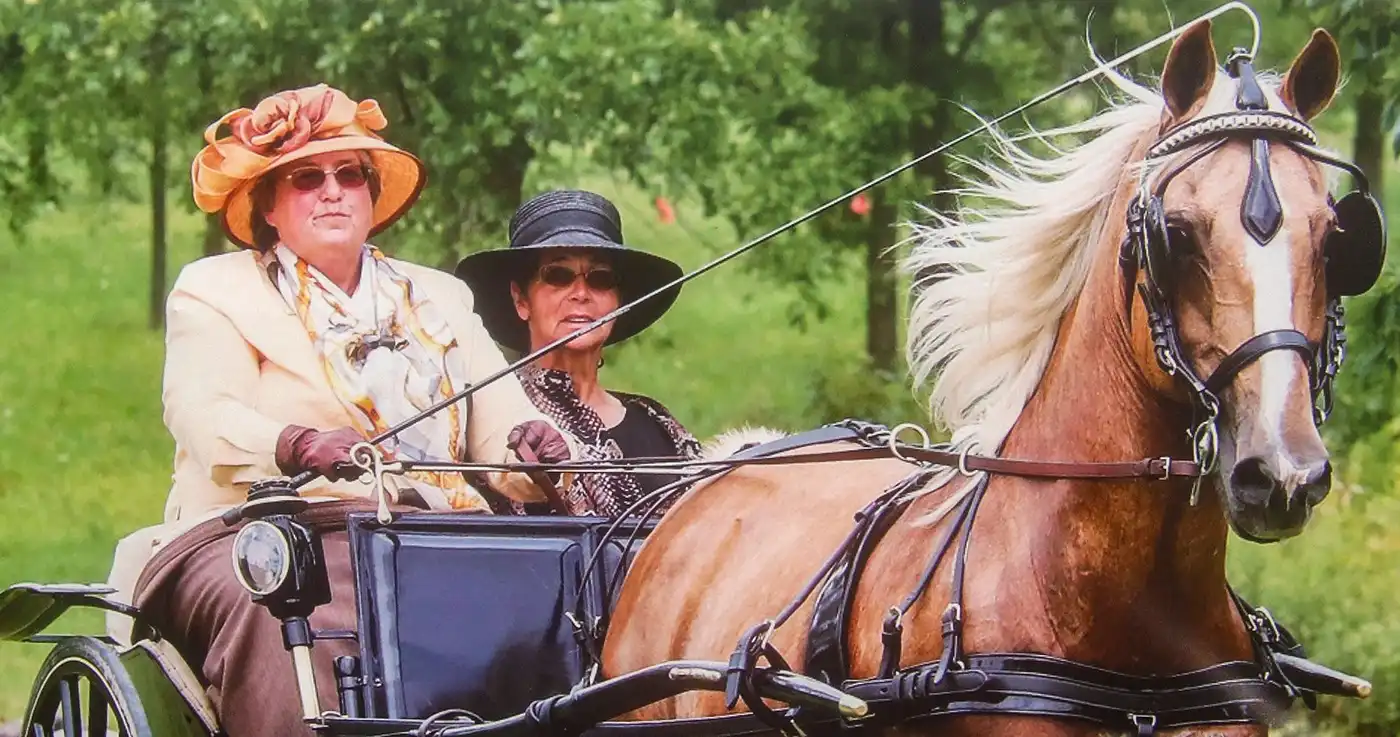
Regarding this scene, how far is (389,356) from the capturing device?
4262 millimetres

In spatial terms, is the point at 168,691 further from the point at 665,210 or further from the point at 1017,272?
the point at 665,210

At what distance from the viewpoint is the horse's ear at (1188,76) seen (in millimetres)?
2727

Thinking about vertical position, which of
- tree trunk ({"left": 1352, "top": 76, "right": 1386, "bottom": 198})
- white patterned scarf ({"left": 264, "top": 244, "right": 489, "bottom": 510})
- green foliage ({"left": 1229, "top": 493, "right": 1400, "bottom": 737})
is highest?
tree trunk ({"left": 1352, "top": 76, "right": 1386, "bottom": 198})

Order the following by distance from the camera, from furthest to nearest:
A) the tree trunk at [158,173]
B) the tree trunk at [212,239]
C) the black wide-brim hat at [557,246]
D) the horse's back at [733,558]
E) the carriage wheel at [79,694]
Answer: the tree trunk at [212,239] < the tree trunk at [158,173] < the black wide-brim hat at [557,246] < the carriage wheel at [79,694] < the horse's back at [733,558]

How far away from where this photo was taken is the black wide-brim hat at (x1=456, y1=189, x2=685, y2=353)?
4781 mm

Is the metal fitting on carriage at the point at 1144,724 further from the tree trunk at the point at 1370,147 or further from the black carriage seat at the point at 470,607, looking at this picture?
the tree trunk at the point at 1370,147

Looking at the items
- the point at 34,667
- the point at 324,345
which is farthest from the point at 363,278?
the point at 34,667

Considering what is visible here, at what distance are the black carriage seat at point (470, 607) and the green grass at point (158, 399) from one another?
3352 mm

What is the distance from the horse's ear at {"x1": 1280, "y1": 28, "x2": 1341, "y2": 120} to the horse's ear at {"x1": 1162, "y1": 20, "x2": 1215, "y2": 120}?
12cm

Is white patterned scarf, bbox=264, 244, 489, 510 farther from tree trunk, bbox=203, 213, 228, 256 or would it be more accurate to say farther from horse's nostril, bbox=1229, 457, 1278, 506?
tree trunk, bbox=203, 213, 228, 256

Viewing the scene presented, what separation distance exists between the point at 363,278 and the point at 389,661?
0.95 m

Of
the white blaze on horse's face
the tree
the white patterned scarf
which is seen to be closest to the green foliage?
the tree

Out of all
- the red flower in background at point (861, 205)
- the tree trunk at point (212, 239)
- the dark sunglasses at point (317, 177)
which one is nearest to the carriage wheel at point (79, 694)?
the dark sunglasses at point (317, 177)

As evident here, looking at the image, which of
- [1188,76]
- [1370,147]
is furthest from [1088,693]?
[1370,147]
